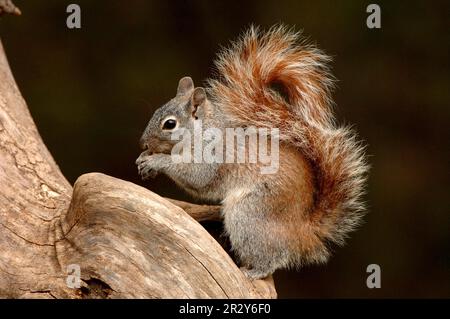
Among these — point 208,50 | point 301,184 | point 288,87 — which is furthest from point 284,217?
point 208,50

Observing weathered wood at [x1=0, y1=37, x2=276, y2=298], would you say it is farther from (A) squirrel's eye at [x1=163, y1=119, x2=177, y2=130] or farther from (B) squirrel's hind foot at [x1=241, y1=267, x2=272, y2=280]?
(A) squirrel's eye at [x1=163, y1=119, x2=177, y2=130]

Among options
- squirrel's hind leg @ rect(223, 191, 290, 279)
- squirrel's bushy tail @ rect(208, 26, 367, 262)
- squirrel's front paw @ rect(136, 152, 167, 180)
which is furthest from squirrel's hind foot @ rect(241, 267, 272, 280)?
squirrel's front paw @ rect(136, 152, 167, 180)

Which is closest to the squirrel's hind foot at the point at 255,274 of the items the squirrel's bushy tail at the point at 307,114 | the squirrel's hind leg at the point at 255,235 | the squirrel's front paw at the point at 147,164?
the squirrel's hind leg at the point at 255,235

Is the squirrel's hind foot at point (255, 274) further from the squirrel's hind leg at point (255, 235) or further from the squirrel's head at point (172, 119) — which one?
the squirrel's head at point (172, 119)

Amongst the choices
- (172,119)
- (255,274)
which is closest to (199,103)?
(172,119)

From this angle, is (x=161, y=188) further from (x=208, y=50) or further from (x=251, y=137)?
(x=251, y=137)
